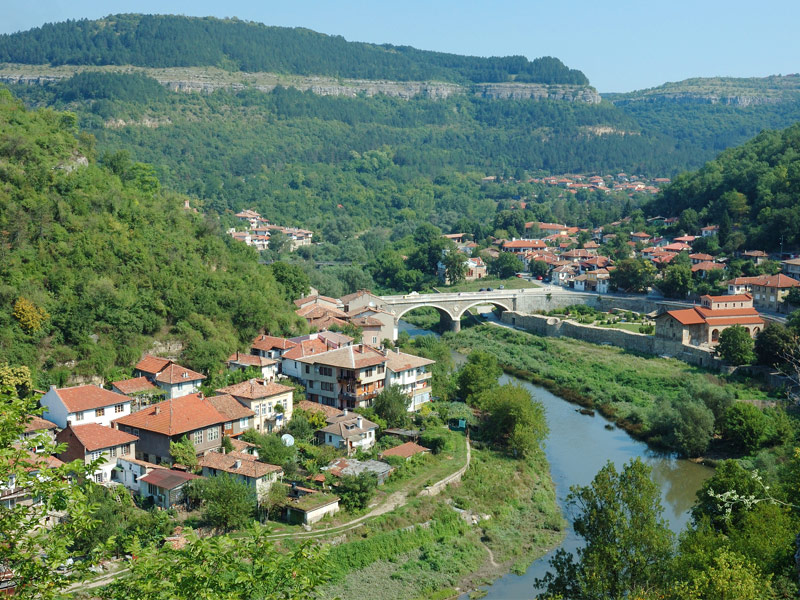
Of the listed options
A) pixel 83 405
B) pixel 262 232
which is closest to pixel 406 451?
pixel 83 405

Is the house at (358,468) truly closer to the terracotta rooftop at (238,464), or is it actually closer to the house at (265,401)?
the terracotta rooftop at (238,464)

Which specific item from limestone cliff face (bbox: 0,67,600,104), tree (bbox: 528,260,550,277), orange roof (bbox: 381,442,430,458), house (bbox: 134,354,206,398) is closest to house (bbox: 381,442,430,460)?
orange roof (bbox: 381,442,430,458)

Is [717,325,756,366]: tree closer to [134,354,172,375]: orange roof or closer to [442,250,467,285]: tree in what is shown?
[134,354,172,375]: orange roof

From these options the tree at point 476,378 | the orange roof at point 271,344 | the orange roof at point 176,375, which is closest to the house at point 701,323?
the tree at point 476,378

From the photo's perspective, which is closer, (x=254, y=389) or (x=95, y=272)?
(x=254, y=389)

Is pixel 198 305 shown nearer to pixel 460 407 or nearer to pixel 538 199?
pixel 460 407

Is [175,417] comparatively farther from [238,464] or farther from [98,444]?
[238,464]
